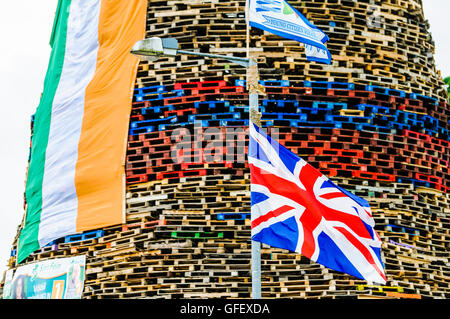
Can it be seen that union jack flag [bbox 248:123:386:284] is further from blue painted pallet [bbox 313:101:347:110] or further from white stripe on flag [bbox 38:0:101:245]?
white stripe on flag [bbox 38:0:101:245]

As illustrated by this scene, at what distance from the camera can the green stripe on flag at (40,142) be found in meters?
20.1

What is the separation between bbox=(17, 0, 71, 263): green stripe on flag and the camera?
20.1 m

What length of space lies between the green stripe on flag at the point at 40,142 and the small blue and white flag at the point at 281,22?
8117 mm

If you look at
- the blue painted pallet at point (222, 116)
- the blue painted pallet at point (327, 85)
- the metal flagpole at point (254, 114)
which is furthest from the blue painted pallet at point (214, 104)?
the metal flagpole at point (254, 114)

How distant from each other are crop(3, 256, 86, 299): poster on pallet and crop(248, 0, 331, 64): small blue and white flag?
22.3 feet

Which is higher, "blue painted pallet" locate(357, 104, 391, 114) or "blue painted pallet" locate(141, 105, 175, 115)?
"blue painted pallet" locate(357, 104, 391, 114)

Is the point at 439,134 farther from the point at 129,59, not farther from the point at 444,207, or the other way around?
the point at 129,59

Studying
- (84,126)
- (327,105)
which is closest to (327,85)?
(327,105)

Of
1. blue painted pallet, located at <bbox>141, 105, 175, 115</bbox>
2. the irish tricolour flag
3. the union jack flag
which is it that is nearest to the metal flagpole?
the union jack flag

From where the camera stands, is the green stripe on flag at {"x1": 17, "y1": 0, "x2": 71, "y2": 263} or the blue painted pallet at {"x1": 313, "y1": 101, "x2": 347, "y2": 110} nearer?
the blue painted pallet at {"x1": 313, "y1": 101, "x2": 347, "y2": 110}

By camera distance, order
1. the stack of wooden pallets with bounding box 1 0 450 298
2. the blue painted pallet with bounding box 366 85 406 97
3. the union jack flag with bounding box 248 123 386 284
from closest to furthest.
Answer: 1. the union jack flag with bounding box 248 123 386 284
2. the stack of wooden pallets with bounding box 1 0 450 298
3. the blue painted pallet with bounding box 366 85 406 97

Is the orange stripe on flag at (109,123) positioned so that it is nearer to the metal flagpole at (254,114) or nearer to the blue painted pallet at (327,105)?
the blue painted pallet at (327,105)

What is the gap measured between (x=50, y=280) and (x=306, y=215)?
307 inches

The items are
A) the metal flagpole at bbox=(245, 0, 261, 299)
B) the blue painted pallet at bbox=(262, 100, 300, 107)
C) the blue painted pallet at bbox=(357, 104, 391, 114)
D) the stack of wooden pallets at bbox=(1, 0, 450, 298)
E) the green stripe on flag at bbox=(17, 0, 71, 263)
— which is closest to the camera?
the metal flagpole at bbox=(245, 0, 261, 299)
